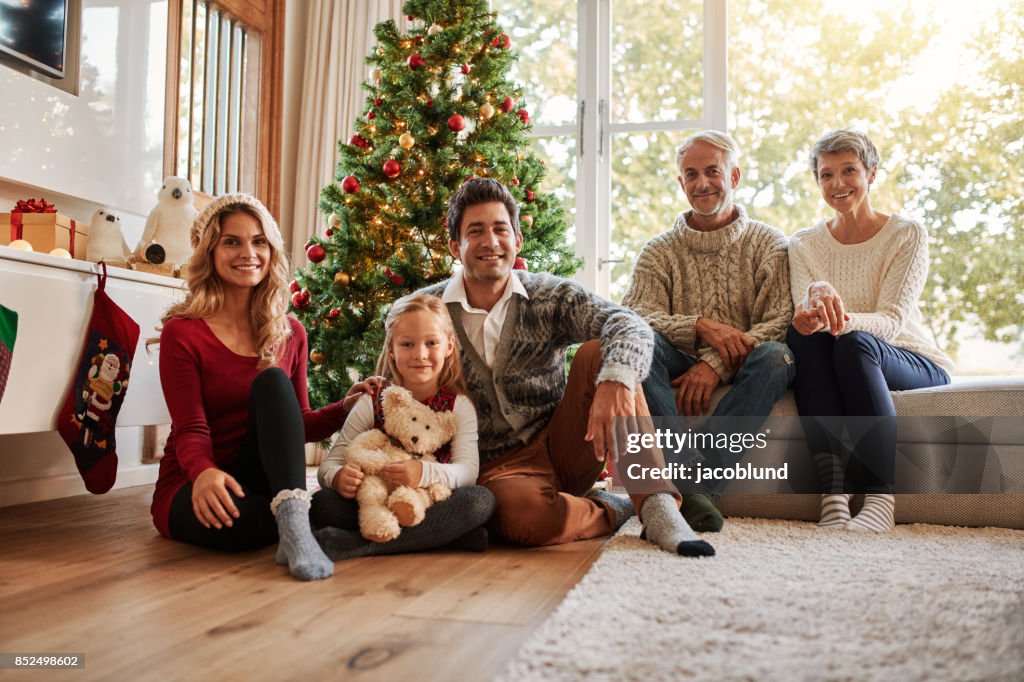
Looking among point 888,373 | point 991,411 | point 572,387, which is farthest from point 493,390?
point 991,411

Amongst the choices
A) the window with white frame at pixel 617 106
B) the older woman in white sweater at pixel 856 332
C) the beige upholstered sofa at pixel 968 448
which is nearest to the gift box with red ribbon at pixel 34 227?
the older woman in white sweater at pixel 856 332

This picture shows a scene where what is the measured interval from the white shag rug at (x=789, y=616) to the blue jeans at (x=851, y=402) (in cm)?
35

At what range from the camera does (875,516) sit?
6.88 ft

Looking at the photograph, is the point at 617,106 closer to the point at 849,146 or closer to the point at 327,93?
the point at 327,93

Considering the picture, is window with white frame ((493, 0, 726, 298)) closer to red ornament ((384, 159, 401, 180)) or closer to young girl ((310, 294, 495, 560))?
red ornament ((384, 159, 401, 180))

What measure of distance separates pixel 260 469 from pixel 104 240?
1.17m

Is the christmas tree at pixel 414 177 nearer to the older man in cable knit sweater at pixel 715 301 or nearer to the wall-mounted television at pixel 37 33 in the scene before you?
the older man in cable knit sweater at pixel 715 301

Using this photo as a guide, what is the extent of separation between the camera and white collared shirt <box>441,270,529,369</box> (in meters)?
2.05

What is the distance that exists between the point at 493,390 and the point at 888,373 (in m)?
1.09

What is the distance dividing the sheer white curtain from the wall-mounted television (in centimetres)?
168

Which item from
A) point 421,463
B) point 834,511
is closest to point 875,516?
point 834,511

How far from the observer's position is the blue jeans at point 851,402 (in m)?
2.16

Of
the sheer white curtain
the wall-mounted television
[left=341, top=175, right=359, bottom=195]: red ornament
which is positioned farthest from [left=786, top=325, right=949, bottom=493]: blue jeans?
the sheer white curtain

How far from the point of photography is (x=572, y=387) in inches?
77.0
